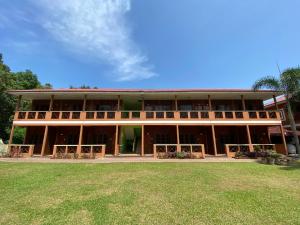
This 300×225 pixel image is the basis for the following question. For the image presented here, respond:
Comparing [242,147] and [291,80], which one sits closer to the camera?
[291,80]

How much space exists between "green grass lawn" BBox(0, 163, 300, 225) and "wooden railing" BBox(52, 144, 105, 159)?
571 cm

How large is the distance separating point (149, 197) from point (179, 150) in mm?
10197

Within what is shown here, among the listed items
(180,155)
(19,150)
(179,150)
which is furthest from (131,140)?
(19,150)

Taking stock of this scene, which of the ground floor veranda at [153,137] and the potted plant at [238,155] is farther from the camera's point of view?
the ground floor veranda at [153,137]

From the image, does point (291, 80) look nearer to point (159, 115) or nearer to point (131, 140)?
point (159, 115)

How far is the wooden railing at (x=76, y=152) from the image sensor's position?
15.3m

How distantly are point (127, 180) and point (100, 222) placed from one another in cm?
375

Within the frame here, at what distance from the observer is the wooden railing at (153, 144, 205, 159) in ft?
50.5

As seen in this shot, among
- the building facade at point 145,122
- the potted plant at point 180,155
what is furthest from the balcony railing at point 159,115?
the potted plant at point 180,155

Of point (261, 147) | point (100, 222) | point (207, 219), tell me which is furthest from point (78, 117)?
point (261, 147)

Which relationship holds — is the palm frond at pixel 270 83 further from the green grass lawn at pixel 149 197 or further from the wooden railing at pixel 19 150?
the wooden railing at pixel 19 150

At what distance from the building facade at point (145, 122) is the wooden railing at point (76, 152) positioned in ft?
0.31

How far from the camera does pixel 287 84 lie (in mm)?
16016

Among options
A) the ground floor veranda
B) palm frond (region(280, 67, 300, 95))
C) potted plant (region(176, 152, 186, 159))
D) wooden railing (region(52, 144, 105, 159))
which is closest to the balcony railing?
the ground floor veranda
